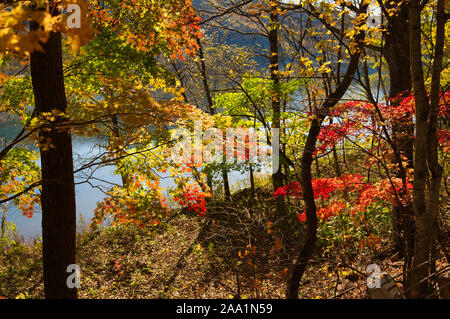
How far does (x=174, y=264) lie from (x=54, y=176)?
4980 mm

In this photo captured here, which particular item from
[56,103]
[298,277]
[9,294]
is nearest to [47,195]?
[56,103]

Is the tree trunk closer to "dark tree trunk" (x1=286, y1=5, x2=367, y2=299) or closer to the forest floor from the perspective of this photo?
"dark tree trunk" (x1=286, y1=5, x2=367, y2=299)

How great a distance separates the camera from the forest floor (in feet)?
18.6

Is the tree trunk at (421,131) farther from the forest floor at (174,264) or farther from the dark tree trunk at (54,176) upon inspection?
the dark tree trunk at (54,176)

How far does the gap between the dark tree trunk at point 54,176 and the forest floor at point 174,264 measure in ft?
7.76

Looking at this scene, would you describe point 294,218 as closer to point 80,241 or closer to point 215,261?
point 215,261

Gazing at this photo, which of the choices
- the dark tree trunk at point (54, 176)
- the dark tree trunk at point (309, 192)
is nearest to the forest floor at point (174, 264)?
the dark tree trunk at point (309, 192)

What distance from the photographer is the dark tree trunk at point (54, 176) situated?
3834 millimetres

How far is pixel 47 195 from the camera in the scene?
153 inches

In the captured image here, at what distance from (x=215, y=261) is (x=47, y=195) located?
16.0 ft

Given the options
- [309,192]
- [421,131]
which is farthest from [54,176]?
[421,131]

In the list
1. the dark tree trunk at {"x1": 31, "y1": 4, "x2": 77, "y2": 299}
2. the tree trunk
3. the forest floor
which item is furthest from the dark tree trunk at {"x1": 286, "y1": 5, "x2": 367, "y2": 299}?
the dark tree trunk at {"x1": 31, "y1": 4, "x2": 77, "y2": 299}

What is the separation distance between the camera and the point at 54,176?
389cm

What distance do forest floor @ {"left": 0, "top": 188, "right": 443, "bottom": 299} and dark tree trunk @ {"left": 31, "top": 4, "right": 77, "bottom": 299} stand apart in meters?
2.37
